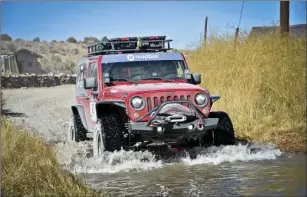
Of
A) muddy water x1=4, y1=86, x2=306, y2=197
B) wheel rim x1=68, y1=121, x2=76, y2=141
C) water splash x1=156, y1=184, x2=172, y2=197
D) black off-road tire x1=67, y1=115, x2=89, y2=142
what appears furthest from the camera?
wheel rim x1=68, y1=121, x2=76, y2=141

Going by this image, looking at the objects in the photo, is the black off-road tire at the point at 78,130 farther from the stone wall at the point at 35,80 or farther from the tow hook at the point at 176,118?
the stone wall at the point at 35,80

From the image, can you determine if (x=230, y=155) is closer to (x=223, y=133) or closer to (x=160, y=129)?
(x=223, y=133)

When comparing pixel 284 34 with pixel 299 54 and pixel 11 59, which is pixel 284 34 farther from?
pixel 11 59

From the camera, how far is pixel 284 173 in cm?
733

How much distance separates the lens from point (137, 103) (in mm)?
8227

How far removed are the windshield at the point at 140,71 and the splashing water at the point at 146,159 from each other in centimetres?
130

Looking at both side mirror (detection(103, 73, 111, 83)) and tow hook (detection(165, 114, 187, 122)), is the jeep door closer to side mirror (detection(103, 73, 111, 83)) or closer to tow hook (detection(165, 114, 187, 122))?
side mirror (detection(103, 73, 111, 83))

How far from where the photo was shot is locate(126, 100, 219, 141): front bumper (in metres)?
8.02

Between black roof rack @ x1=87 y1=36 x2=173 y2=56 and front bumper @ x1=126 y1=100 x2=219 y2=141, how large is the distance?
2.12 metres

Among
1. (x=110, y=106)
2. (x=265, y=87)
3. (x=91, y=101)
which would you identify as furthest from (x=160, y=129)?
(x=265, y=87)

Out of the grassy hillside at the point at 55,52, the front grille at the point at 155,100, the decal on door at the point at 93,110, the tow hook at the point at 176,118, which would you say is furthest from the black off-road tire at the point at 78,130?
the grassy hillside at the point at 55,52

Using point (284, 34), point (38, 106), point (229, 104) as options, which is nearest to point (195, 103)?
point (229, 104)

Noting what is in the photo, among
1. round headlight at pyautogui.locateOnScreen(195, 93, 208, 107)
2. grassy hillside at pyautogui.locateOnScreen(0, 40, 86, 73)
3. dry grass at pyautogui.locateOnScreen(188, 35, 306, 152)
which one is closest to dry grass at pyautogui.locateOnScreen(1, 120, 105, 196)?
round headlight at pyautogui.locateOnScreen(195, 93, 208, 107)

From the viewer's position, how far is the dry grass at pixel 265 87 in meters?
10.0
